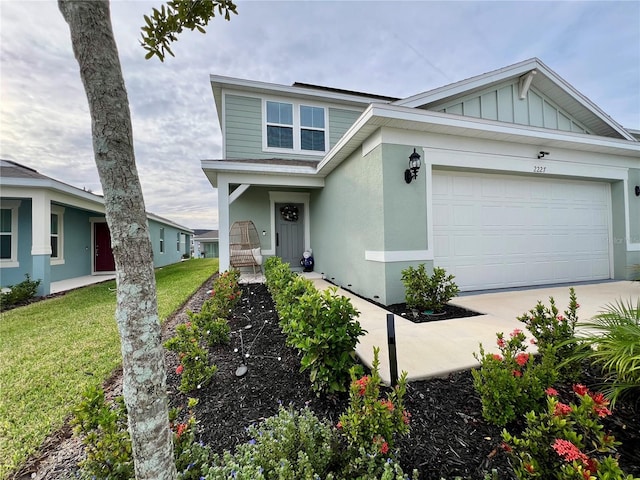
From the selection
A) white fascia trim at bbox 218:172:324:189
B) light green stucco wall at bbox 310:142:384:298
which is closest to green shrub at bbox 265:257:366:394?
light green stucco wall at bbox 310:142:384:298

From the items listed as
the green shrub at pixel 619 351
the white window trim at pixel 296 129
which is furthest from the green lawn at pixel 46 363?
the white window trim at pixel 296 129

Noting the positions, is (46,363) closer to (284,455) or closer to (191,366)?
(191,366)

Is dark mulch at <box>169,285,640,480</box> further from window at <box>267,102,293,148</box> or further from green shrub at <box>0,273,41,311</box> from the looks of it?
window at <box>267,102,293,148</box>

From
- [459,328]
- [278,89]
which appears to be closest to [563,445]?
[459,328]

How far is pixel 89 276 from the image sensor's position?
986 centimetres

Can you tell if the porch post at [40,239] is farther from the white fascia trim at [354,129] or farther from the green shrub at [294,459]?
the green shrub at [294,459]

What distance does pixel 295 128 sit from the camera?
8.44 m

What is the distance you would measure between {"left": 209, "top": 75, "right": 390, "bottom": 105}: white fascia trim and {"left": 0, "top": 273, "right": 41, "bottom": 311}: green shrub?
6822mm

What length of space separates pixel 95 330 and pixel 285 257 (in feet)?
17.6

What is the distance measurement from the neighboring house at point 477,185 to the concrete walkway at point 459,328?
0.61 metres

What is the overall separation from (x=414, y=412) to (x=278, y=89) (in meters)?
8.53

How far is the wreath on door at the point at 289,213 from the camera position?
8.67 m

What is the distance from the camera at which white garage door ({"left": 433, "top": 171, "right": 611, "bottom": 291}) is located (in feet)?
16.9


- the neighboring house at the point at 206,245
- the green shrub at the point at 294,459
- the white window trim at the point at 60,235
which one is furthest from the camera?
the neighboring house at the point at 206,245
